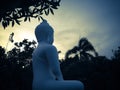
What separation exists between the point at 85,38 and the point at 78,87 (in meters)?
32.8

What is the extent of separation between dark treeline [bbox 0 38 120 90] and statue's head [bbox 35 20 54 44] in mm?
13929

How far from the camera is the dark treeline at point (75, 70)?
22875mm

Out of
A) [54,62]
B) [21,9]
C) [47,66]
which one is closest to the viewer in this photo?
[54,62]

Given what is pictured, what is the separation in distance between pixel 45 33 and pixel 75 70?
80.6 ft

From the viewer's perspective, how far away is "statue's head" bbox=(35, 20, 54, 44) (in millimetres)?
6465

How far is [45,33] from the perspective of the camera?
6.46 metres

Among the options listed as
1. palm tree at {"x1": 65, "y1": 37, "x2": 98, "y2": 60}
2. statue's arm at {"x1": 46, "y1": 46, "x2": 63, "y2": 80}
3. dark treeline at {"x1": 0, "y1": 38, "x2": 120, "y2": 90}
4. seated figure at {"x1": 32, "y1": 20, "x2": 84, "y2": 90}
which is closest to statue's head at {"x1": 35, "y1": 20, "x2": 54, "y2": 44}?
seated figure at {"x1": 32, "y1": 20, "x2": 84, "y2": 90}

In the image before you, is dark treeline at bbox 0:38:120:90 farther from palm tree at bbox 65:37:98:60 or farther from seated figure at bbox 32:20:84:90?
seated figure at bbox 32:20:84:90

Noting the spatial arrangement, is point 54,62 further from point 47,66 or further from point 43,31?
point 43,31

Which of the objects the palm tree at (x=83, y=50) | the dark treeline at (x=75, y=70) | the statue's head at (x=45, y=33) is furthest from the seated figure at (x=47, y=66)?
the palm tree at (x=83, y=50)

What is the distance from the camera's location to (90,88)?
26.1 metres

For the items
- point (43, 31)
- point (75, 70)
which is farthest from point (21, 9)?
point (75, 70)

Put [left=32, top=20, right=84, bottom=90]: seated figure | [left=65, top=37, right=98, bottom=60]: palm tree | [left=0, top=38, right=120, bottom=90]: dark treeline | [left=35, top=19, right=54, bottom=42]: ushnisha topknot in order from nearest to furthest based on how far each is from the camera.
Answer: [left=32, top=20, right=84, bottom=90]: seated figure < [left=35, top=19, right=54, bottom=42]: ushnisha topknot < [left=0, top=38, right=120, bottom=90]: dark treeline < [left=65, top=37, right=98, bottom=60]: palm tree

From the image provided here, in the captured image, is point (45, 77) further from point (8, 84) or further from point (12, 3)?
point (8, 84)
